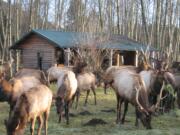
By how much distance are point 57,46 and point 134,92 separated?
18.5m

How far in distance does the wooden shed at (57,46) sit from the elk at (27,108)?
60.6ft

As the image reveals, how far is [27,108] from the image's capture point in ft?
29.8

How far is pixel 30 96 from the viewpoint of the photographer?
30.7 ft

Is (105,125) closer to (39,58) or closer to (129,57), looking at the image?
(39,58)

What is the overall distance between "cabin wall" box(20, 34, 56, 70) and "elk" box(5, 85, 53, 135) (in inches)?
829

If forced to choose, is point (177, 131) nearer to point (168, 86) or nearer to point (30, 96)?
point (168, 86)

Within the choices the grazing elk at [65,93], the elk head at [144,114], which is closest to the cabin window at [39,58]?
the grazing elk at [65,93]

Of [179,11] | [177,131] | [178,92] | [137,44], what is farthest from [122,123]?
[179,11]

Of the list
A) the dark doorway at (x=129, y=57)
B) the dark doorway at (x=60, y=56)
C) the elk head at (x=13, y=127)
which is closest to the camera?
the elk head at (x=13, y=127)

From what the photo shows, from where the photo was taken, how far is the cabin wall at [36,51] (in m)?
31.4

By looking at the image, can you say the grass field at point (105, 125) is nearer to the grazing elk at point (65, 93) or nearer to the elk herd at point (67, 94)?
the elk herd at point (67, 94)

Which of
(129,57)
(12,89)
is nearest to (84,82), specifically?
(12,89)

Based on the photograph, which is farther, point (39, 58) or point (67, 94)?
point (39, 58)

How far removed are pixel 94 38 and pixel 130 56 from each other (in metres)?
6.69
